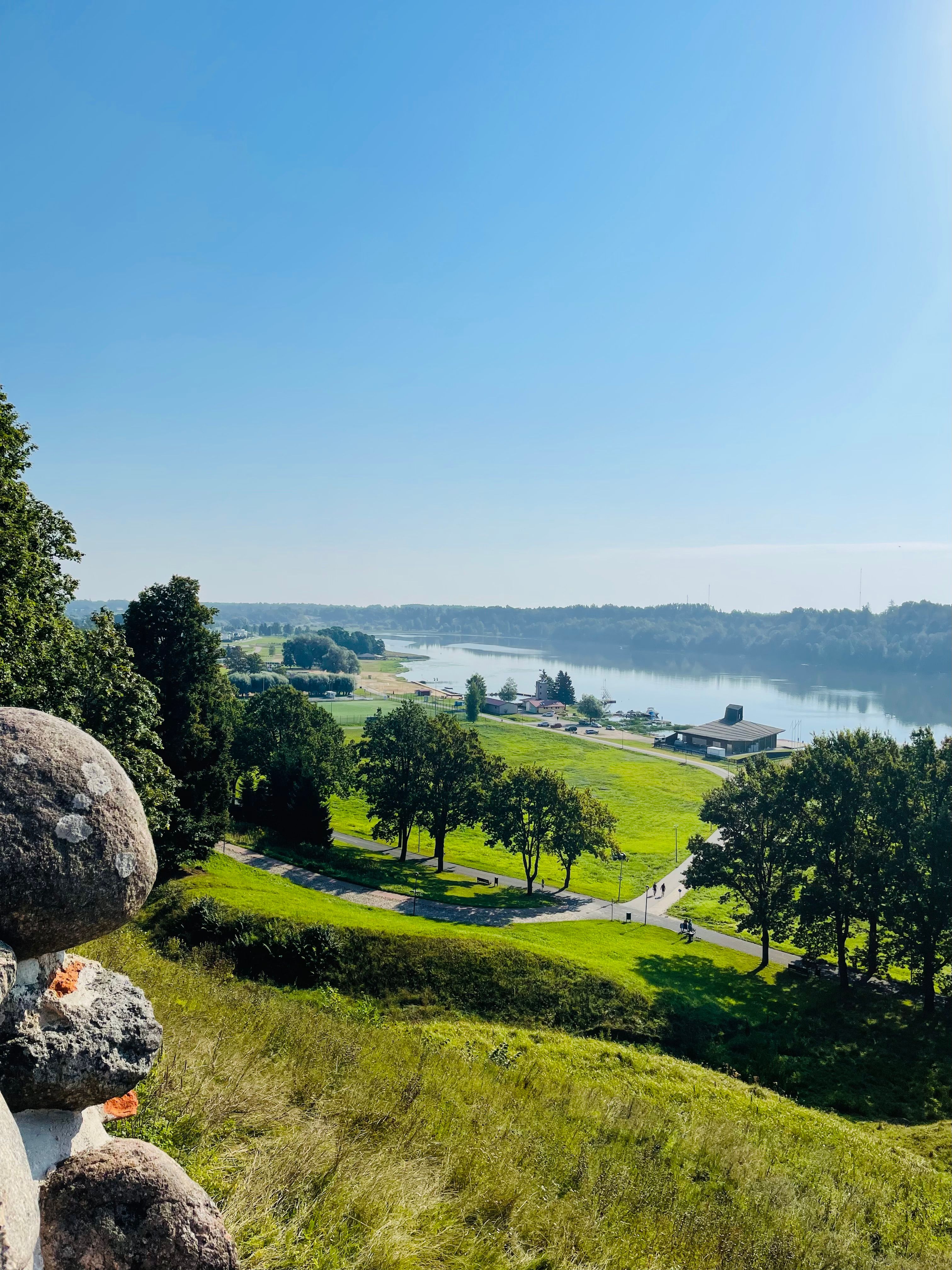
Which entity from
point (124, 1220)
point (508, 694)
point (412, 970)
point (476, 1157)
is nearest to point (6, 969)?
point (124, 1220)

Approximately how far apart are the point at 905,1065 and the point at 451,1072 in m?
17.2

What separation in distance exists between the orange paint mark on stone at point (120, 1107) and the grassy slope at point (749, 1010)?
18.0 m

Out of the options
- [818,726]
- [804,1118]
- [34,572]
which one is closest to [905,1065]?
[804,1118]

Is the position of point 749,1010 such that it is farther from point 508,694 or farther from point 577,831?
point 508,694

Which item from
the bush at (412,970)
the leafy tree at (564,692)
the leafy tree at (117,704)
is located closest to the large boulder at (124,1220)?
the leafy tree at (117,704)

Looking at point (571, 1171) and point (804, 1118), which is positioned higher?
point (571, 1171)

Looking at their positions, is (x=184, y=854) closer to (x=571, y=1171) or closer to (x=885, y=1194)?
(x=571, y=1171)

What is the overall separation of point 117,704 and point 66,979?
473 inches

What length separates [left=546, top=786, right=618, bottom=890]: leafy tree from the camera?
41344mm

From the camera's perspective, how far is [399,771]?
4372 centimetres

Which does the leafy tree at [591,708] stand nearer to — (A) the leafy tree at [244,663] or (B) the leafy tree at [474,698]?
(B) the leafy tree at [474,698]

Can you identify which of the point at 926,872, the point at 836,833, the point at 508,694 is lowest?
the point at 508,694

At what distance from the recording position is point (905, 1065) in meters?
21.5

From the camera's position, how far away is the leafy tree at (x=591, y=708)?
12781 cm
